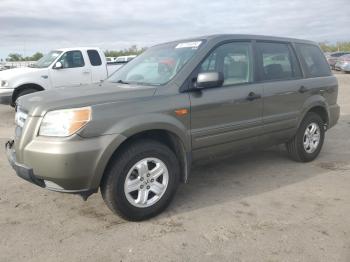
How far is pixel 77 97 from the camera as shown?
3.41 meters

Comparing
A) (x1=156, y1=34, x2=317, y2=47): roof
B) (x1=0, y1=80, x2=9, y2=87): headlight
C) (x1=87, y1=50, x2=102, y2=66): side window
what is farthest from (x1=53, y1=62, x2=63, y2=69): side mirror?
(x1=156, y1=34, x2=317, y2=47): roof

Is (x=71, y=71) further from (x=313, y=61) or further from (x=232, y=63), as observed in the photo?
(x=232, y=63)

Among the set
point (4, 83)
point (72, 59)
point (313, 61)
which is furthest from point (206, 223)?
point (72, 59)

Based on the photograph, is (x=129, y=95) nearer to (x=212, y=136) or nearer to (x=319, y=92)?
(x=212, y=136)

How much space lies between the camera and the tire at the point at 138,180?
3.40 meters

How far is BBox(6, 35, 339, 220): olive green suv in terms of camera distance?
10.6 feet

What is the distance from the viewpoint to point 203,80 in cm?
376

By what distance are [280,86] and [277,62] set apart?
364 mm

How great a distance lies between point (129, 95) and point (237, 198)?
1.67 metres

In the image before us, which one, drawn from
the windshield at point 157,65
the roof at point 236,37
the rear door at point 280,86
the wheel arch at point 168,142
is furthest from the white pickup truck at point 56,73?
the wheel arch at point 168,142

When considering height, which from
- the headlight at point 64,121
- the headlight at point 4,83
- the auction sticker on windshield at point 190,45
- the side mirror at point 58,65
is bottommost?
the headlight at point 4,83

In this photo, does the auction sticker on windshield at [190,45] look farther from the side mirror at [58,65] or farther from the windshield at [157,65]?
the side mirror at [58,65]

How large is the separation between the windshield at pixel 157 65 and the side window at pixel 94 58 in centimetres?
672

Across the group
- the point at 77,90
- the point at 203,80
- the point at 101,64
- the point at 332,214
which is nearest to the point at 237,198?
the point at 332,214
